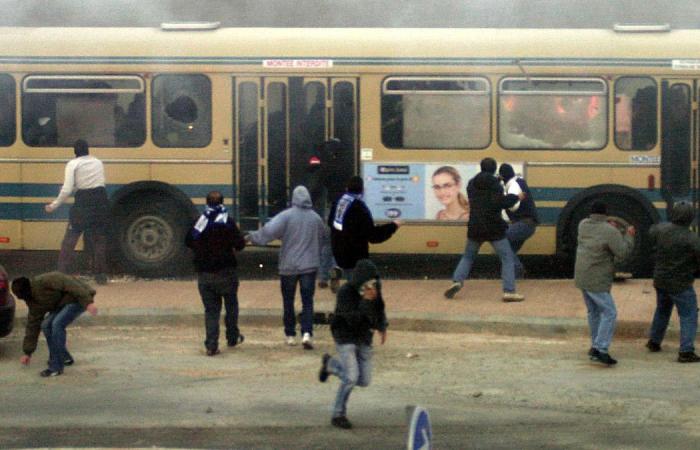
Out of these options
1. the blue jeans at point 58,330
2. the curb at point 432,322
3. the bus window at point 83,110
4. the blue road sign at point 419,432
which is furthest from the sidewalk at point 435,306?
the blue road sign at point 419,432

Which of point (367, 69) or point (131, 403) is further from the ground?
point (367, 69)

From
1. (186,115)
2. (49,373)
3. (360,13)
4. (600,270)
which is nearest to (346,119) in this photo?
(360,13)

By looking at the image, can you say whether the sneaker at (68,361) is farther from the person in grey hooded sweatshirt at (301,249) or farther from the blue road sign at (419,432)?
the blue road sign at (419,432)

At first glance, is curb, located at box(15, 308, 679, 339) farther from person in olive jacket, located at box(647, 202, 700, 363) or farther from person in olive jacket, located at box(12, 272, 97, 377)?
person in olive jacket, located at box(12, 272, 97, 377)

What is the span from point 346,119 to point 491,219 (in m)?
2.67

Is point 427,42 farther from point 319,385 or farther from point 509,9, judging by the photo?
point 319,385

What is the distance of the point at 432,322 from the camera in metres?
13.5

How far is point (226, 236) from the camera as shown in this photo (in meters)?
12.5

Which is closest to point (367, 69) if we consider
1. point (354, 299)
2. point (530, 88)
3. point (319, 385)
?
point (530, 88)

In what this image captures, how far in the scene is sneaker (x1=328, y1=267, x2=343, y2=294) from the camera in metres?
15.0

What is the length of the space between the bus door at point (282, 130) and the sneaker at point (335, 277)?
4.46 feet

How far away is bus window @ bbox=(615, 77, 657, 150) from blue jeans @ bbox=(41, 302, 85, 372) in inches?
264

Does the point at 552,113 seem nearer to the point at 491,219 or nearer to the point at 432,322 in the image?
the point at 491,219

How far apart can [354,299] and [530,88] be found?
690cm
